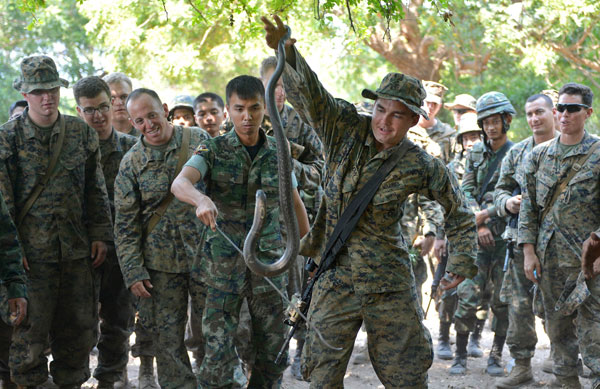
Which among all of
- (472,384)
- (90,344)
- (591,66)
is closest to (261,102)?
(90,344)

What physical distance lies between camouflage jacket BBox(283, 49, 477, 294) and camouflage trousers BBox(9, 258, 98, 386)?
267cm

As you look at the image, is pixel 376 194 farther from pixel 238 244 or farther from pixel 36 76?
pixel 36 76

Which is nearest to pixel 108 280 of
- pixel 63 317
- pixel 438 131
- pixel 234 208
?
pixel 63 317

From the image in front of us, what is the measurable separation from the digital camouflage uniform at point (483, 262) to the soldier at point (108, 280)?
3.57m

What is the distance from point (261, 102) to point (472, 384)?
157 inches

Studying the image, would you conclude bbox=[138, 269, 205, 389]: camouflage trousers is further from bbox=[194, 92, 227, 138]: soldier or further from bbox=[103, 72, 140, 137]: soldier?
bbox=[194, 92, 227, 138]: soldier

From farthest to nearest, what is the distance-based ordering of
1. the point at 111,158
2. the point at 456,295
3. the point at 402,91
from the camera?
the point at 456,295 < the point at 111,158 < the point at 402,91

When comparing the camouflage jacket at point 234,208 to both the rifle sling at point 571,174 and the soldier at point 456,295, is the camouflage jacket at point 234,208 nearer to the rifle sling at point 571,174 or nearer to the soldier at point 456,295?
the rifle sling at point 571,174

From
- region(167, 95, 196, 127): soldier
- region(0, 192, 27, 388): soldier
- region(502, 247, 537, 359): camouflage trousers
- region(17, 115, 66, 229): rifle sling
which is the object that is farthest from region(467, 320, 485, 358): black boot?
region(0, 192, 27, 388): soldier

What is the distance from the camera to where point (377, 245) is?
15.2ft

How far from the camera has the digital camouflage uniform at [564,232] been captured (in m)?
6.44

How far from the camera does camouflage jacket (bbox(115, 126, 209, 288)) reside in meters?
6.03

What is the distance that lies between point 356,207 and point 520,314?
370 cm

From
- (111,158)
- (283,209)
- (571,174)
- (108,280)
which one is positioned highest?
(111,158)
